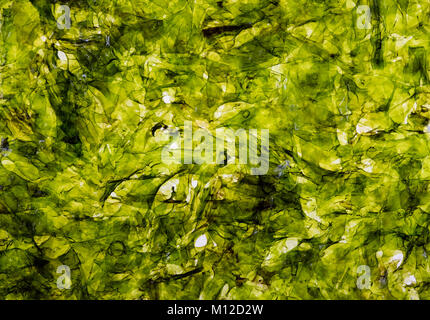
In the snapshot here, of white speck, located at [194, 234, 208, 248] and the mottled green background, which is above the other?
the mottled green background

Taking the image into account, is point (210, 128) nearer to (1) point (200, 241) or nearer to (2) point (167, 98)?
(2) point (167, 98)

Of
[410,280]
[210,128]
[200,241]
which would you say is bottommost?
[410,280]

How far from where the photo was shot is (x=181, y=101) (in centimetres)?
122

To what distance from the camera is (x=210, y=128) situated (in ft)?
3.99

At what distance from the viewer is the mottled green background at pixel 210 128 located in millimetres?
1210

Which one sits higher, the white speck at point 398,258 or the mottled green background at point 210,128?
the mottled green background at point 210,128

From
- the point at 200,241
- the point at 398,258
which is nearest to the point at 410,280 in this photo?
the point at 398,258

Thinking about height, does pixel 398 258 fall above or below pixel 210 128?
below

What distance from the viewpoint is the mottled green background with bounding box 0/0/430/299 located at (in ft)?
3.97

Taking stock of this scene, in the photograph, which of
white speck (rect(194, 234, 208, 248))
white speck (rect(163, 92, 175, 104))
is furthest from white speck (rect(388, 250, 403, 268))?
white speck (rect(163, 92, 175, 104))

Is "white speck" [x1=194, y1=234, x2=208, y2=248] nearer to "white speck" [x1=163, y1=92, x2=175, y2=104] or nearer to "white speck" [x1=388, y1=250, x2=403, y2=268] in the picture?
"white speck" [x1=163, y1=92, x2=175, y2=104]

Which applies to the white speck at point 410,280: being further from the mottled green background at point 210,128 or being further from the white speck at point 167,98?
the white speck at point 167,98

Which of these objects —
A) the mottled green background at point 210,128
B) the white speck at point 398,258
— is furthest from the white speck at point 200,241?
the white speck at point 398,258
